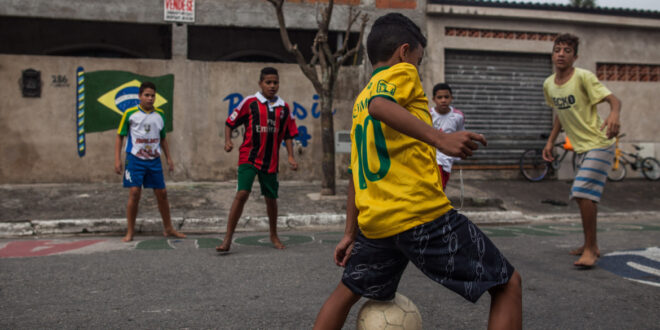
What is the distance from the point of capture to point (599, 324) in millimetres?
3070

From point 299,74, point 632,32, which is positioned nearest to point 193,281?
point 299,74

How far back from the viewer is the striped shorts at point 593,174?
463cm

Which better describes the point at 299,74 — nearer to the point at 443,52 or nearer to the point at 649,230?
the point at 443,52

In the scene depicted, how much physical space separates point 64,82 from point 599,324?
417 inches

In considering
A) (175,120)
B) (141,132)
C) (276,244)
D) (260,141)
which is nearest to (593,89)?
(260,141)

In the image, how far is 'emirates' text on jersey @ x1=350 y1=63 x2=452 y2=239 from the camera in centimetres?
201

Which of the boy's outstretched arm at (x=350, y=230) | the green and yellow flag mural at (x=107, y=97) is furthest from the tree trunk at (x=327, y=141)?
the boy's outstretched arm at (x=350, y=230)

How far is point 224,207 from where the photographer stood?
844 centimetres

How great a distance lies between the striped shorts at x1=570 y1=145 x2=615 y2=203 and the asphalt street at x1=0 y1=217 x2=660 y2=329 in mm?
641

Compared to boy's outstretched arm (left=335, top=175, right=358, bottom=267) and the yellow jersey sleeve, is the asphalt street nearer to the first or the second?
boy's outstretched arm (left=335, top=175, right=358, bottom=267)

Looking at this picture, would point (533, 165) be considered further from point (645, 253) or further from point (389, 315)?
point (389, 315)

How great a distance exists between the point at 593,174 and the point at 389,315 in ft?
10.5

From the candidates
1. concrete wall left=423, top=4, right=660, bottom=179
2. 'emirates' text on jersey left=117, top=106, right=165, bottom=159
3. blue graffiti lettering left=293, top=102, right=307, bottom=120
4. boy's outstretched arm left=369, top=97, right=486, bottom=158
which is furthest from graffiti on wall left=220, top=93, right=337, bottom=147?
boy's outstretched arm left=369, top=97, right=486, bottom=158

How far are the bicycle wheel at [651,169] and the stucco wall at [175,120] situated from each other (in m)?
7.30
